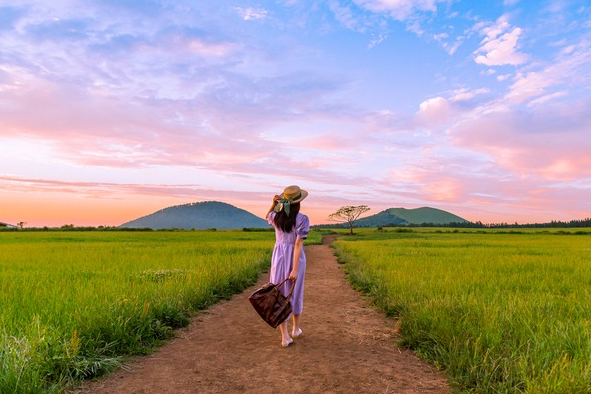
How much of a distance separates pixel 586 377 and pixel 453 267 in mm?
10244

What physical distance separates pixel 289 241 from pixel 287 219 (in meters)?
0.37

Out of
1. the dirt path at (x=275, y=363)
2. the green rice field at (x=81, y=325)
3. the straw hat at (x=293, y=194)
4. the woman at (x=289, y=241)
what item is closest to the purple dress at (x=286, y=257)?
the woman at (x=289, y=241)

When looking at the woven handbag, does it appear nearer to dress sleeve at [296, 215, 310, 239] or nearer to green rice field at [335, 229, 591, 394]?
dress sleeve at [296, 215, 310, 239]

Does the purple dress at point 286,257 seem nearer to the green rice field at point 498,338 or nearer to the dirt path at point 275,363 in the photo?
the dirt path at point 275,363

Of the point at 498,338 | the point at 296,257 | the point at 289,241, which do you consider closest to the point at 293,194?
the point at 289,241

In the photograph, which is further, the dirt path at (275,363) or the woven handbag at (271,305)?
the woven handbag at (271,305)

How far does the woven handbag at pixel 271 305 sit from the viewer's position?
541 cm

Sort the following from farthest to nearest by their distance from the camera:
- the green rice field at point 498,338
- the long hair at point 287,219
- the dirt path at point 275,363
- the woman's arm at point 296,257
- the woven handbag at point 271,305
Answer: the long hair at point 287,219, the woman's arm at point 296,257, the woven handbag at point 271,305, the dirt path at point 275,363, the green rice field at point 498,338

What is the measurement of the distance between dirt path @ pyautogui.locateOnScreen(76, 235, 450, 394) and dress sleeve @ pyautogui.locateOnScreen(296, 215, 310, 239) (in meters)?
1.66

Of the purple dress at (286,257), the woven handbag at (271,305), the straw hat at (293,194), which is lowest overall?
the woven handbag at (271,305)

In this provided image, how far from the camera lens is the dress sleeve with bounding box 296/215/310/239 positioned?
5.66m

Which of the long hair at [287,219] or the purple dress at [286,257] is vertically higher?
the long hair at [287,219]

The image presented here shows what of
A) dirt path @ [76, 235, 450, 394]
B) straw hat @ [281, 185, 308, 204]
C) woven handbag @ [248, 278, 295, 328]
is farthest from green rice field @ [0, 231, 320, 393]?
straw hat @ [281, 185, 308, 204]

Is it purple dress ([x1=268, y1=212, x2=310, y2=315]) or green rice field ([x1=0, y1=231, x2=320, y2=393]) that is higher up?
purple dress ([x1=268, y1=212, x2=310, y2=315])
